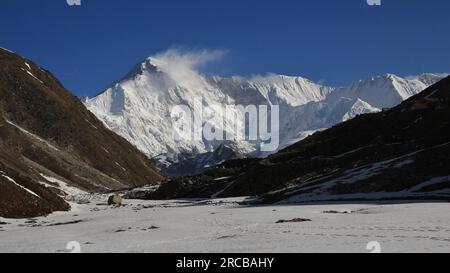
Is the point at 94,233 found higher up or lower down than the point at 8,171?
lower down

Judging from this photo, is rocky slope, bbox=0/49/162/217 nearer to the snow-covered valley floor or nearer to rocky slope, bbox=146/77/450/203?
rocky slope, bbox=146/77/450/203

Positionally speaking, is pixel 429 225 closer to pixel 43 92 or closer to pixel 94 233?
pixel 94 233

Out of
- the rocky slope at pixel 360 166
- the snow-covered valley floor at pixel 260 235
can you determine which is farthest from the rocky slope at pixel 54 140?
the snow-covered valley floor at pixel 260 235

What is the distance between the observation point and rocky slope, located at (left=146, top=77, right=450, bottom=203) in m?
56.2

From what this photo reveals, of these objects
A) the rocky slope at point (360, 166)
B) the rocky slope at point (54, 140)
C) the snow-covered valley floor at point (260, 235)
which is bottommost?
the snow-covered valley floor at point (260, 235)

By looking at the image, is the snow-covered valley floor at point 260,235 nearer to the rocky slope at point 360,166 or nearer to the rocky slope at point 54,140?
the rocky slope at point 360,166

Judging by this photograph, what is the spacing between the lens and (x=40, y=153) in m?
143

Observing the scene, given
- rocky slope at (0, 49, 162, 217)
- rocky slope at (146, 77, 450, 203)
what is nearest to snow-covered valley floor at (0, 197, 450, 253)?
rocky slope at (146, 77, 450, 203)

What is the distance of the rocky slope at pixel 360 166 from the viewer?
56250mm

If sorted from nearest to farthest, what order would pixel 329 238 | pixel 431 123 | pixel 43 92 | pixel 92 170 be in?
pixel 329 238, pixel 431 123, pixel 92 170, pixel 43 92
